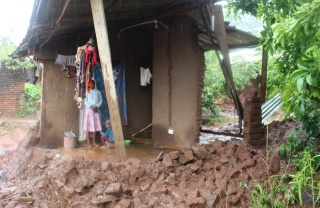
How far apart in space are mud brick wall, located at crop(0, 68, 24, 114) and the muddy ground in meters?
9.43

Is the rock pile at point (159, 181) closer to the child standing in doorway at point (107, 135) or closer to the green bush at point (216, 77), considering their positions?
the child standing in doorway at point (107, 135)

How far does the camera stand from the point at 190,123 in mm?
6688

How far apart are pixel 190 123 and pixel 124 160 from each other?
89.5 inches

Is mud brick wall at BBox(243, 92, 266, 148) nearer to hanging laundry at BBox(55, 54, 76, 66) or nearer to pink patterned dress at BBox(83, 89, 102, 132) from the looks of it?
pink patterned dress at BBox(83, 89, 102, 132)

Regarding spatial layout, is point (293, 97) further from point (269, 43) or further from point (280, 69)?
point (269, 43)

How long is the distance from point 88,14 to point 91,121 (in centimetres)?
228

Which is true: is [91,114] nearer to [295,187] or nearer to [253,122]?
[253,122]

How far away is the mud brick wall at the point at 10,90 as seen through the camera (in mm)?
13820

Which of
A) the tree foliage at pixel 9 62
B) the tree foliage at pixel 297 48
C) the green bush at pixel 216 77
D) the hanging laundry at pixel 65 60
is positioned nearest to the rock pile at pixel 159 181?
the tree foliage at pixel 297 48

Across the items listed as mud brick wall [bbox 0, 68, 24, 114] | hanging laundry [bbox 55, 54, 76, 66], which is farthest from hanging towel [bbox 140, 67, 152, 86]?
mud brick wall [bbox 0, 68, 24, 114]

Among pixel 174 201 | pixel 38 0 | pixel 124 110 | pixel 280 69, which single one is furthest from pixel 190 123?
pixel 38 0

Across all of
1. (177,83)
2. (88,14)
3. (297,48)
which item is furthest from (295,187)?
(88,14)

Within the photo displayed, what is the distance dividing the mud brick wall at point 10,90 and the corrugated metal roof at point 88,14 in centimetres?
715

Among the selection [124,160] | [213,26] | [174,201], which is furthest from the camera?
[213,26]
